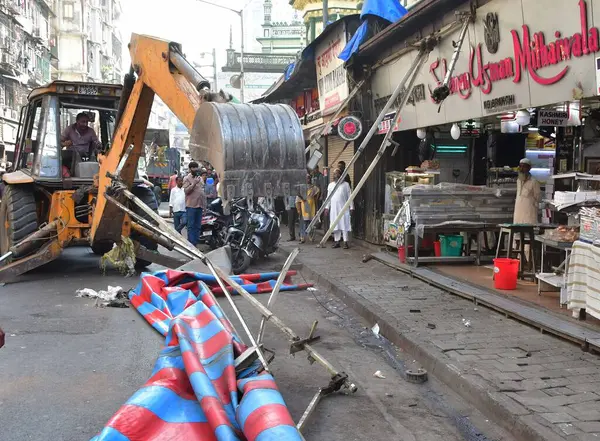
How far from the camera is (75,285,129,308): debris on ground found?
7.49 metres

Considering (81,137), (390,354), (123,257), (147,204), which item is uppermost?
(81,137)

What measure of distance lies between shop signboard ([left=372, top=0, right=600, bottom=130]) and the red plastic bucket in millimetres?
2097

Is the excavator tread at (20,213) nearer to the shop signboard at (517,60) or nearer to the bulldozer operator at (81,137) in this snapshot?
the bulldozer operator at (81,137)

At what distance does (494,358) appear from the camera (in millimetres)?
5172

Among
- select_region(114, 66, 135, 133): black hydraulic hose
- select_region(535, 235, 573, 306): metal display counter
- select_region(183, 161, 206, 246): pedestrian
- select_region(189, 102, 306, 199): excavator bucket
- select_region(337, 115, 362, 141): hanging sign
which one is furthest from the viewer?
select_region(337, 115, 362, 141): hanging sign

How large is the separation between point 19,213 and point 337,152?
888cm

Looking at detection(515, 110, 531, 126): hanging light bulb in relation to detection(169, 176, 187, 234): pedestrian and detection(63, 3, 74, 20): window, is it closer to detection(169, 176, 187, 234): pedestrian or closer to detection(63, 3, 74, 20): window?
detection(169, 176, 187, 234): pedestrian

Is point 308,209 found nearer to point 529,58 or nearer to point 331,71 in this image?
point 331,71

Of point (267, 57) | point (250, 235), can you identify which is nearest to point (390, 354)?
point (250, 235)

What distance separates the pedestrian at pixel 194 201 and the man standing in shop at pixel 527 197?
6.16 metres

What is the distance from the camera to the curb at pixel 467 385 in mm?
3777

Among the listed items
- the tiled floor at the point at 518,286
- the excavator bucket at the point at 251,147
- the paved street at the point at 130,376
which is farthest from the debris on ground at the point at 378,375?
the tiled floor at the point at 518,286

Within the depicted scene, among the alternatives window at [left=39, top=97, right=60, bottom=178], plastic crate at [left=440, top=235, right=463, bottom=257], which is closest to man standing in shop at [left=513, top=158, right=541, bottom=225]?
plastic crate at [left=440, top=235, right=463, bottom=257]

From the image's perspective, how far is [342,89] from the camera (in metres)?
13.2
